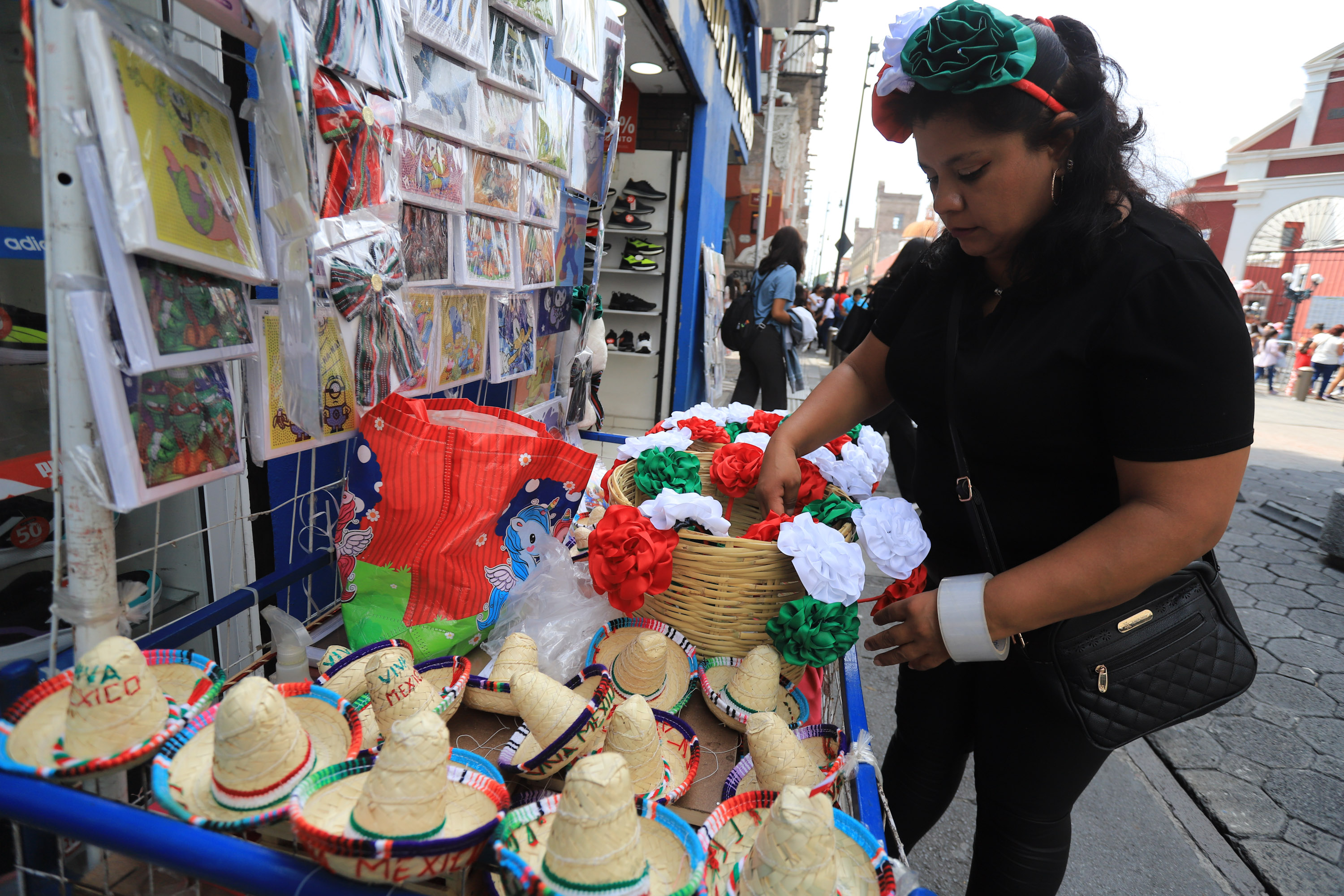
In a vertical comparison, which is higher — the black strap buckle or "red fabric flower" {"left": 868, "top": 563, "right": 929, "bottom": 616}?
the black strap buckle

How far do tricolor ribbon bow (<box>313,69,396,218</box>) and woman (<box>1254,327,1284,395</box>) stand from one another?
2040 centimetres

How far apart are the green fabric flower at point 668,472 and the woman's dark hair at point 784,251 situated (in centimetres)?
404

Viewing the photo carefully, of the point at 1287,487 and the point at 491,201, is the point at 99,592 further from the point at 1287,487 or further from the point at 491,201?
the point at 1287,487

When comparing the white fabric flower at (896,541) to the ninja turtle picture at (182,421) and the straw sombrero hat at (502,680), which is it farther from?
the ninja turtle picture at (182,421)

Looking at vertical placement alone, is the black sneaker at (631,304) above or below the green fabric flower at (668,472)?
above

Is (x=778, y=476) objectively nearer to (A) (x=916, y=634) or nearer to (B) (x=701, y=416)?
(A) (x=916, y=634)

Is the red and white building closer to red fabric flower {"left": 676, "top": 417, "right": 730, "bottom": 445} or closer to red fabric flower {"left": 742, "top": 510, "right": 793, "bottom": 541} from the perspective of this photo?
red fabric flower {"left": 676, "top": 417, "right": 730, "bottom": 445}

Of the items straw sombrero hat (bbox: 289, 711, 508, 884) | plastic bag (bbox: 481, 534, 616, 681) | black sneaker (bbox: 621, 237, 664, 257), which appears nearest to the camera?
straw sombrero hat (bbox: 289, 711, 508, 884)

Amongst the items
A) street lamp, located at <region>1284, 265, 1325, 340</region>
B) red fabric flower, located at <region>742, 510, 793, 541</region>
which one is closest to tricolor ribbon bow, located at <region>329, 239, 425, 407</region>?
red fabric flower, located at <region>742, 510, 793, 541</region>

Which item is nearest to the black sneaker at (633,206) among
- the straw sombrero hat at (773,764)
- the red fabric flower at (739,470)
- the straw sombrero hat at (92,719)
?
the red fabric flower at (739,470)

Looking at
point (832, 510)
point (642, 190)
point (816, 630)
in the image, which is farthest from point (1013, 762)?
point (642, 190)

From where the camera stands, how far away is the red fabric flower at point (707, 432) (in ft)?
6.27

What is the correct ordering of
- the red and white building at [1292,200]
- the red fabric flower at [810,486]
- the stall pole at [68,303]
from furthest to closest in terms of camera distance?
1. the red and white building at [1292,200]
2. the red fabric flower at [810,486]
3. the stall pole at [68,303]

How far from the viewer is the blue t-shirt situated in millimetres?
5434
